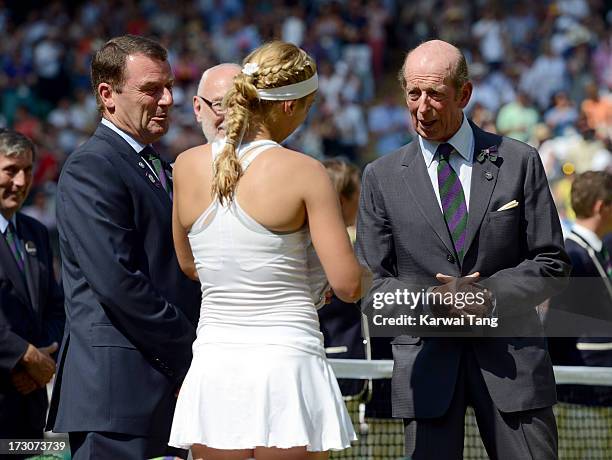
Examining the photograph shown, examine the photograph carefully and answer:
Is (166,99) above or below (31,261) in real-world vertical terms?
above

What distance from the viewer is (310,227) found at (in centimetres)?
396

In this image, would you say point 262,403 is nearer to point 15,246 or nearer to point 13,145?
point 15,246

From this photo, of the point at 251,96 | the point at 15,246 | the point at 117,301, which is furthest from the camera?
the point at 15,246

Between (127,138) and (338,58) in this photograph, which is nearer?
(127,138)

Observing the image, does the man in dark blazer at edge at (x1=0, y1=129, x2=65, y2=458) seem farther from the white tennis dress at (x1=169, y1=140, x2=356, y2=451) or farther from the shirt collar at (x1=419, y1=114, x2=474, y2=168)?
the shirt collar at (x1=419, y1=114, x2=474, y2=168)

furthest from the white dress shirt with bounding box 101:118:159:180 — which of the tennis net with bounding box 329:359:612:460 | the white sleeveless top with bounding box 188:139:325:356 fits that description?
the tennis net with bounding box 329:359:612:460

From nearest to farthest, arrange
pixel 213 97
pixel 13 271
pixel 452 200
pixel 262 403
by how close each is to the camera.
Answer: pixel 262 403, pixel 452 200, pixel 13 271, pixel 213 97

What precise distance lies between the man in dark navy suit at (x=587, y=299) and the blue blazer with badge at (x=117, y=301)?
2.80 meters

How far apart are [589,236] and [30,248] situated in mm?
3276

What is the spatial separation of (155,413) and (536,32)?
17.6 metres

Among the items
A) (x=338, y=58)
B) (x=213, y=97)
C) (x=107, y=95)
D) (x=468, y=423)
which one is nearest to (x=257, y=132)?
(x=107, y=95)

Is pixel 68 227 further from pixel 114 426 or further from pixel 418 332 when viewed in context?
pixel 418 332

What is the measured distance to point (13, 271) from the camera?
579cm

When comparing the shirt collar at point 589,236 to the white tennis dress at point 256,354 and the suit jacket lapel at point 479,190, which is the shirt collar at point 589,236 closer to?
the suit jacket lapel at point 479,190
